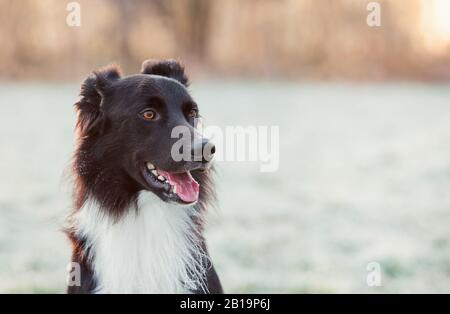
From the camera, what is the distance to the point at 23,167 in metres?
10.7

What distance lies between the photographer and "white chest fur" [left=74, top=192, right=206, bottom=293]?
145 inches

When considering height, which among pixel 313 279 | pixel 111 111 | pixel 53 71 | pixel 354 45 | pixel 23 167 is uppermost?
pixel 354 45

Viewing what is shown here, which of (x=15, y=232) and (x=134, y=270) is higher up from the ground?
(x=15, y=232)

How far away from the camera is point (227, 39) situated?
2006cm

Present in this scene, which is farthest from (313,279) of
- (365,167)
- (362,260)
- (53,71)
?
(53,71)

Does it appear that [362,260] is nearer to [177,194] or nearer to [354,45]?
[177,194]

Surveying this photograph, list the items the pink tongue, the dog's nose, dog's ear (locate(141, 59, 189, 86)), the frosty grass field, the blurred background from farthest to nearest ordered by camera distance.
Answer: the blurred background
the frosty grass field
dog's ear (locate(141, 59, 189, 86))
the pink tongue
the dog's nose

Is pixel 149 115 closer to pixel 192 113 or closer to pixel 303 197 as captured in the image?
pixel 192 113

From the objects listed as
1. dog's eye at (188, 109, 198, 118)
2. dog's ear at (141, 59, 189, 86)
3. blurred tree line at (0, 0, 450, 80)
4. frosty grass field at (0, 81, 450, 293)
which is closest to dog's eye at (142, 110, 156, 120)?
dog's eye at (188, 109, 198, 118)

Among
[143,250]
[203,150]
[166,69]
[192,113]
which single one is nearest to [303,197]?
[166,69]

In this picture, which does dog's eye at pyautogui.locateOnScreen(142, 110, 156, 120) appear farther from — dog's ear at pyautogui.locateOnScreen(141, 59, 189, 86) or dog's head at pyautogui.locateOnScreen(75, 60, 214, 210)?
dog's ear at pyautogui.locateOnScreen(141, 59, 189, 86)

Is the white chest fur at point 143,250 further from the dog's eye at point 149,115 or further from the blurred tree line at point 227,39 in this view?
the blurred tree line at point 227,39

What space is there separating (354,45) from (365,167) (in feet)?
31.9
